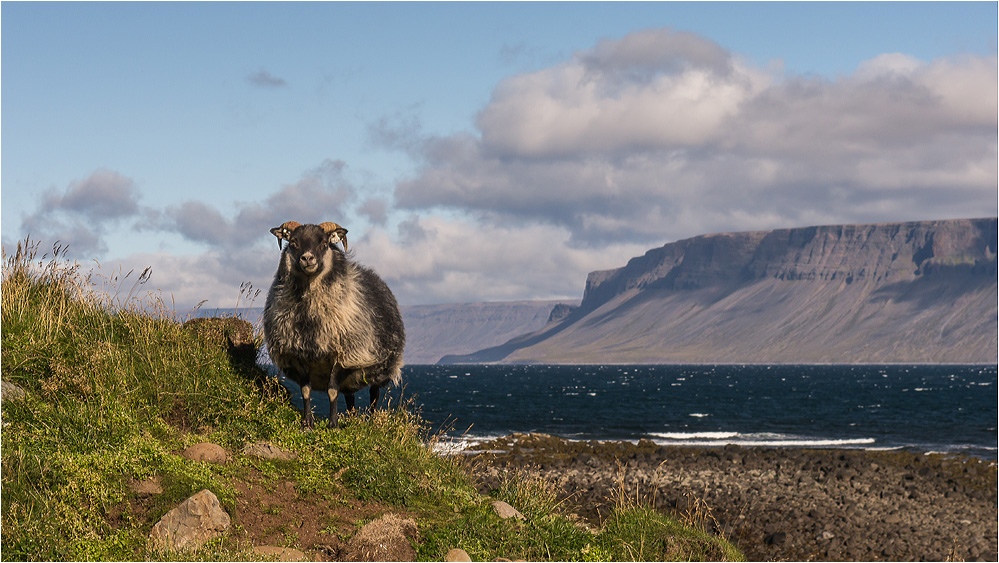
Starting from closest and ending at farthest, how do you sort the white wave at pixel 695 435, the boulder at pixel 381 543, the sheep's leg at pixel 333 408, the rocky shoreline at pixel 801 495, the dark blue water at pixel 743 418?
the boulder at pixel 381 543 < the sheep's leg at pixel 333 408 < the rocky shoreline at pixel 801 495 < the dark blue water at pixel 743 418 < the white wave at pixel 695 435

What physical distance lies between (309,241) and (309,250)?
0.56 feet

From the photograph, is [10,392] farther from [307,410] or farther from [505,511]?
[505,511]

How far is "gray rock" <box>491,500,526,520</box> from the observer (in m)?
12.6

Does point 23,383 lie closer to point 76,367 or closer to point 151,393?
point 76,367

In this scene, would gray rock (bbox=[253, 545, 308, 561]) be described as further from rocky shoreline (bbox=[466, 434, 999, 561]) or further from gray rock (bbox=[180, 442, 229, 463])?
rocky shoreline (bbox=[466, 434, 999, 561])

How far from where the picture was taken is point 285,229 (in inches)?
528

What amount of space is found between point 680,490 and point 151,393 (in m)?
20.9

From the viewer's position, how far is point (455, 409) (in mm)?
88062

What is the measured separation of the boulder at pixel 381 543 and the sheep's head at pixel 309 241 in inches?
152

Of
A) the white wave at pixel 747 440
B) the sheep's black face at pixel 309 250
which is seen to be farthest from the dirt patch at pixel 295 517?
the white wave at pixel 747 440

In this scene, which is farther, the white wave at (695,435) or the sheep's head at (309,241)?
the white wave at (695,435)

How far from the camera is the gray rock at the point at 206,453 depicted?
12.5 metres

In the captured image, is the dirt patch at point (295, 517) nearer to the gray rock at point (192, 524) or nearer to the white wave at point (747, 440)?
the gray rock at point (192, 524)

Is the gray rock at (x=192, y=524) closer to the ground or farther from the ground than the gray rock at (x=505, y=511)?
farther from the ground
